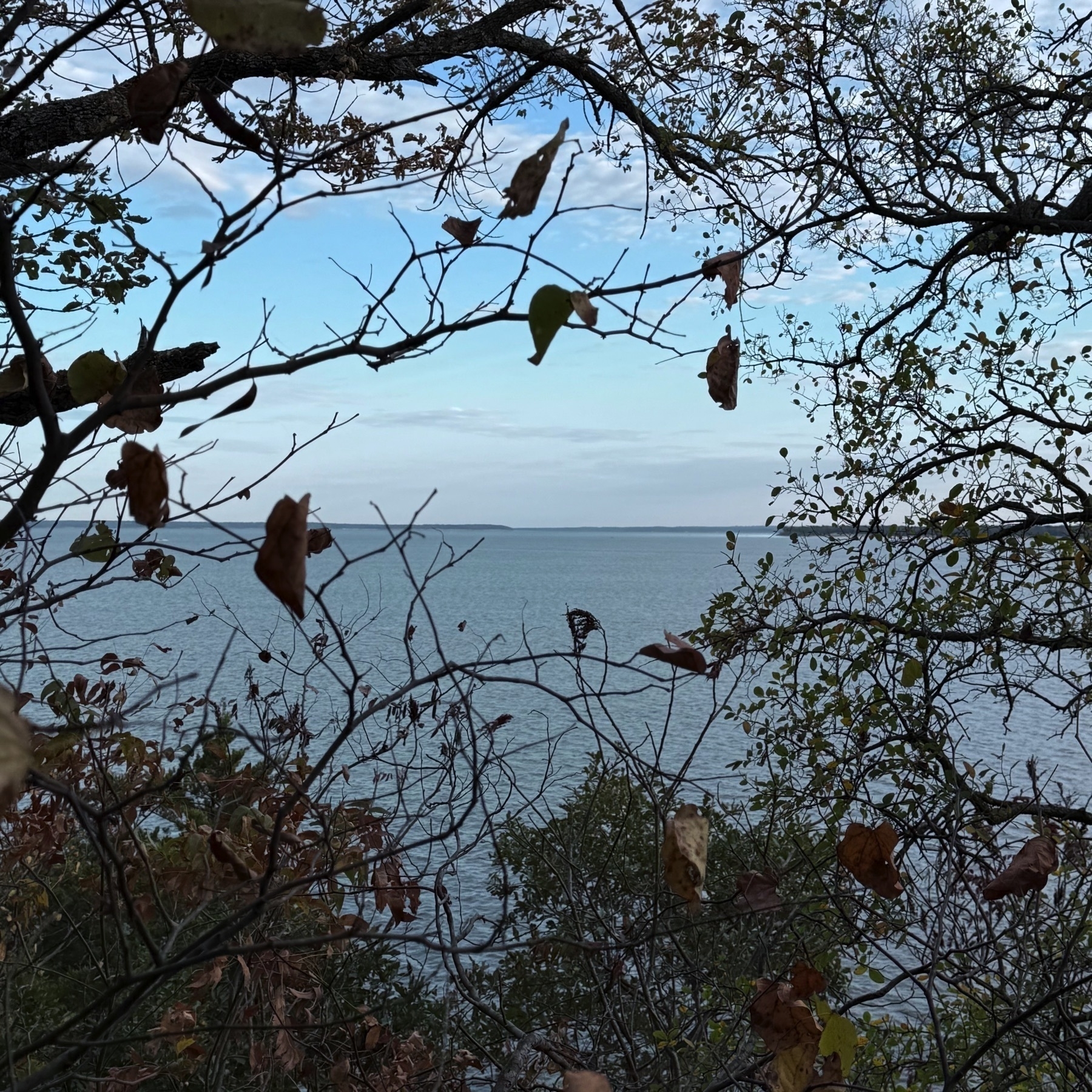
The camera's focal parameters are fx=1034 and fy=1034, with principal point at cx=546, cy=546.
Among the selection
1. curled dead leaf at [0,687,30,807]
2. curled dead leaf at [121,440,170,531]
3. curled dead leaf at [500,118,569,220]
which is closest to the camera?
curled dead leaf at [0,687,30,807]

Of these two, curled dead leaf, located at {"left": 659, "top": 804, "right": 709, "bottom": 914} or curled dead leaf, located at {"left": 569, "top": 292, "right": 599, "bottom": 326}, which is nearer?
curled dead leaf, located at {"left": 569, "top": 292, "right": 599, "bottom": 326}

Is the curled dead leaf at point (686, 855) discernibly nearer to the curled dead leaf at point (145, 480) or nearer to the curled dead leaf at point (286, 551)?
the curled dead leaf at point (286, 551)

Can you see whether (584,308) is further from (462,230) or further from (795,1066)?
(795,1066)

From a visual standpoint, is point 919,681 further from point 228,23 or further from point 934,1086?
point 228,23

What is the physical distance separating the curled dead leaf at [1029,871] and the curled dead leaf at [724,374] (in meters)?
1.13

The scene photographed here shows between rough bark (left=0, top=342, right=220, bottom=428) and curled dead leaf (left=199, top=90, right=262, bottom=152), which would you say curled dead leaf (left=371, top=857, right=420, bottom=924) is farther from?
curled dead leaf (left=199, top=90, right=262, bottom=152)

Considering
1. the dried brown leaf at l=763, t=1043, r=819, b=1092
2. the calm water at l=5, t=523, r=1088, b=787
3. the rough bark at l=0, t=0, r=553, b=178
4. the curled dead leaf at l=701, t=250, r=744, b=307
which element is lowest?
the calm water at l=5, t=523, r=1088, b=787

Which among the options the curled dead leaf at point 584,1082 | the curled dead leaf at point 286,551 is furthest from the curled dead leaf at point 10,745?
the curled dead leaf at point 584,1082

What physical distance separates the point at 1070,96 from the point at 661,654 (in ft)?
22.0

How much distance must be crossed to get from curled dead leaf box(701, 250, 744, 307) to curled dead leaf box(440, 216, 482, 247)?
0.39 m

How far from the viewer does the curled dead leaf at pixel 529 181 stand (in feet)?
5.01

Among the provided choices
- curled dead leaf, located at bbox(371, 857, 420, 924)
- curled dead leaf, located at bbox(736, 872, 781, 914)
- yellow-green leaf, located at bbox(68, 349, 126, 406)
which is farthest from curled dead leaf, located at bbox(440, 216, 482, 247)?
curled dead leaf, located at bbox(371, 857, 420, 924)

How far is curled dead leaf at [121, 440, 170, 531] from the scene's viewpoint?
140 centimetres

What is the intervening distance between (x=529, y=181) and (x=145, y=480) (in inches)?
27.6
